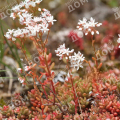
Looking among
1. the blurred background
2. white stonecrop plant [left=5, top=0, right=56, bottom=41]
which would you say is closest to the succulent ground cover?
white stonecrop plant [left=5, top=0, right=56, bottom=41]

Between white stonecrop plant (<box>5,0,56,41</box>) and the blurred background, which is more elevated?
the blurred background

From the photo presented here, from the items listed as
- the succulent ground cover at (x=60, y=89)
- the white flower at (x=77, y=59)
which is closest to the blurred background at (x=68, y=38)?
the succulent ground cover at (x=60, y=89)

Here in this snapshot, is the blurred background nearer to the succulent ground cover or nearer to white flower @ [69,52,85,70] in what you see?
the succulent ground cover

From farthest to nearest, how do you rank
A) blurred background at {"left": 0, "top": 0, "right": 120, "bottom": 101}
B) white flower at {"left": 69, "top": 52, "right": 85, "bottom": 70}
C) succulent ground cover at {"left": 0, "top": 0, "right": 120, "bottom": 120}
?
blurred background at {"left": 0, "top": 0, "right": 120, "bottom": 101}
white flower at {"left": 69, "top": 52, "right": 85, "bottom": 70}
succulent ground cover at {"left": 0, "top": 0, "right": 120, "bottom": 120}

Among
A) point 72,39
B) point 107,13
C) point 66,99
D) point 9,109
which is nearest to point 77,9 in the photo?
point 107,13

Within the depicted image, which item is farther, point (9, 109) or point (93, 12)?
point (93, 12)

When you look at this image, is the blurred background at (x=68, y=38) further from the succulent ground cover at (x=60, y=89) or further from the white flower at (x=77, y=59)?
A: the white flower at (x=77, y=59)

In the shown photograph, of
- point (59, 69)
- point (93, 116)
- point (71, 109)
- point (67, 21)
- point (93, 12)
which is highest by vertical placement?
point (93, 12)

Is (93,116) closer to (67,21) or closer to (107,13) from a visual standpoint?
(67,21)
